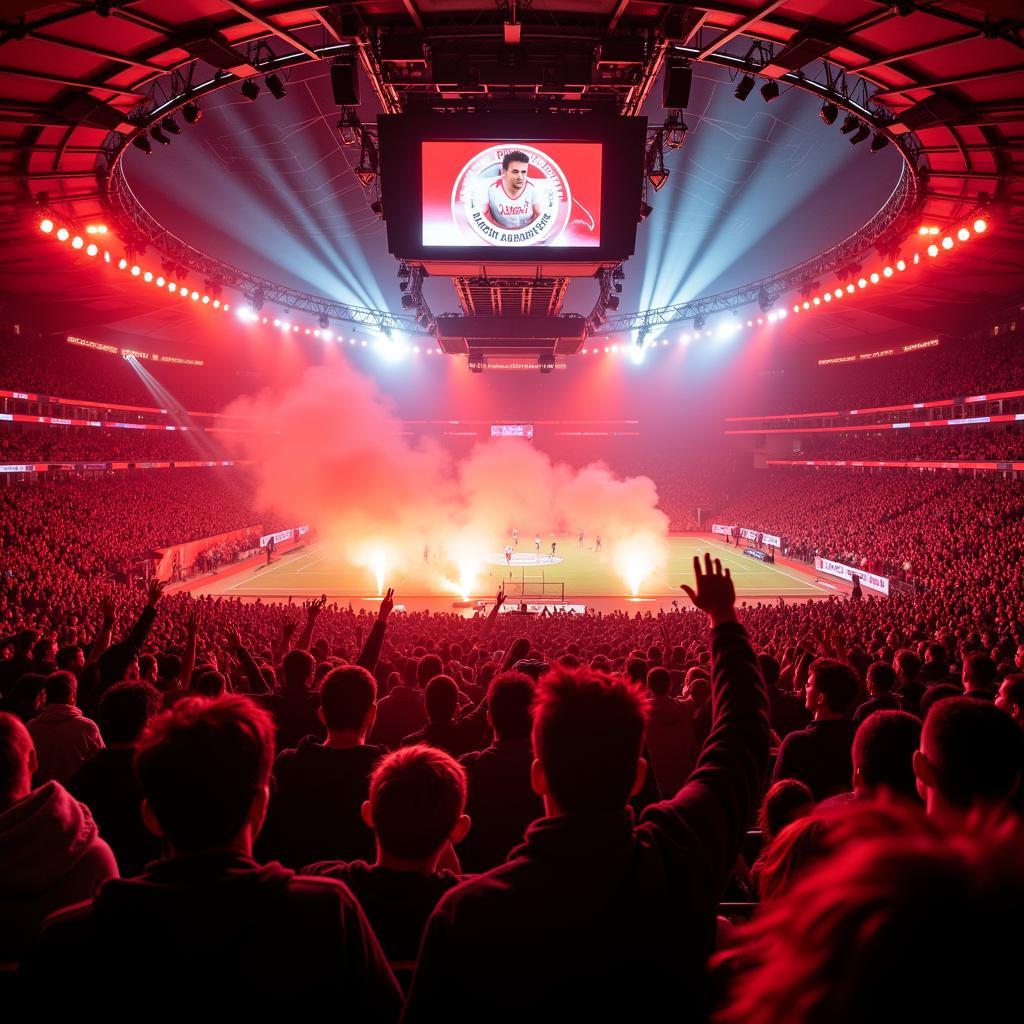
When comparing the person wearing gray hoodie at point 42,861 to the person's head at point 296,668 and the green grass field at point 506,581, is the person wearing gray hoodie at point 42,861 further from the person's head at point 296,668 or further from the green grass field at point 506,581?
the green grass field at point 506,581

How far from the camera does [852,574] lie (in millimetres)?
34562

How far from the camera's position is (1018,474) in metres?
33.4

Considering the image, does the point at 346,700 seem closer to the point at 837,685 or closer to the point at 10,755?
the point at 10,755

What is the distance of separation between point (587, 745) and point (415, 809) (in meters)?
0.62

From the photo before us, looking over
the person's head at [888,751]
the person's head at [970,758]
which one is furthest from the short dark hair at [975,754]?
the person's head at [888,751]

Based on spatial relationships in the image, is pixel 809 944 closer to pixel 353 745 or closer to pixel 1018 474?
pixel 353 745

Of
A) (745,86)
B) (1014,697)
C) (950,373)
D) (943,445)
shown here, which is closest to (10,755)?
(1014,697)

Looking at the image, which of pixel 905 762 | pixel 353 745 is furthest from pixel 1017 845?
pixel 353 745

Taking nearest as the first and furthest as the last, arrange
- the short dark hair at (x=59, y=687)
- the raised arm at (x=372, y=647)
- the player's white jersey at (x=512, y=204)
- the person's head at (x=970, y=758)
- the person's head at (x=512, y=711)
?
the person's head at (x=970, y=758)
the person's head at (x=512, y=711)
the short dark hair at (x=59, y=687)
the raised arm at (x=372, y=647)
the player's white jersey at (x=512, y=204)

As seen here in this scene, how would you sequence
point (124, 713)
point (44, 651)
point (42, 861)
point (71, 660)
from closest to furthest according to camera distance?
point (42, 861)
point (124, 713)
point (71, 660)
point (44, 651)

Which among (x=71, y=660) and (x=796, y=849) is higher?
(x=796, y=849)

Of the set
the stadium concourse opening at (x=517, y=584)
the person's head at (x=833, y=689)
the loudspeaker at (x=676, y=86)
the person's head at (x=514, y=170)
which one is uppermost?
the loudspeaker at (x=676, y=86)

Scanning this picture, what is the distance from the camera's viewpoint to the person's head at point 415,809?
6.96 ft

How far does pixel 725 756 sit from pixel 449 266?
10.9 metres
